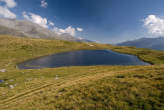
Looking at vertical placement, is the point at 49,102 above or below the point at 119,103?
below

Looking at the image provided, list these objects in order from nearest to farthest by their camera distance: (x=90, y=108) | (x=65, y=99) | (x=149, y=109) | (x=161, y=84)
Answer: (x=149, y=109) < (x=90, y=108) < (x=161, y=84) < (x=65, y=99)

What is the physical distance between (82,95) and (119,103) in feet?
17.8

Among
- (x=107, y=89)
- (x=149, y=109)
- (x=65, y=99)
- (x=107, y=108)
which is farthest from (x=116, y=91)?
(x=65, y=99)

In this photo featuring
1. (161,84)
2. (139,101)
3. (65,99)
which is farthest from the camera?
(65,99)

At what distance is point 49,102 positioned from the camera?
13.0 metres

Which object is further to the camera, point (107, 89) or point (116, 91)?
point (107, 89)

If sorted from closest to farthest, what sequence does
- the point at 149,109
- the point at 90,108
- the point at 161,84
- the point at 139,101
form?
the point at 149,109
the point at 139,101
the point at 90,108
the point at 161,84

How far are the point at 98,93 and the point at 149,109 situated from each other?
5981mm

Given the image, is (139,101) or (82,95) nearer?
(139,101)

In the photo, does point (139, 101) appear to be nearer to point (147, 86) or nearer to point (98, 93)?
point (147, 86)

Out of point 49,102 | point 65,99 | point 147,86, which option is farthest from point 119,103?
point 49,102

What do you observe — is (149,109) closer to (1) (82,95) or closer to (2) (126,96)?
(2) (126,96)

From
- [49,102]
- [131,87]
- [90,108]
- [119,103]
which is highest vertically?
[131,87]

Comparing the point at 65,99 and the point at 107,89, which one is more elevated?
the point at 107,89
